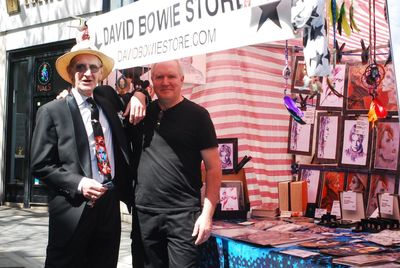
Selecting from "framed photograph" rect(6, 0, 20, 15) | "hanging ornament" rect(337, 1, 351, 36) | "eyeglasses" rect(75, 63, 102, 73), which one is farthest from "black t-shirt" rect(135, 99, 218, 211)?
"framed photograph" rect(6, 0, 20, 15)

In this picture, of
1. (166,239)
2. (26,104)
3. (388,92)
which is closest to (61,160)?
(166,239)

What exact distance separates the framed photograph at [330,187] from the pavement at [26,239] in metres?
2.33

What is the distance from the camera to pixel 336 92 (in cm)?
395

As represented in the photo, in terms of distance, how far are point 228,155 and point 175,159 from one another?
1461 millimetres

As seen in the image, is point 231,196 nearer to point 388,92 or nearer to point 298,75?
point 298,75

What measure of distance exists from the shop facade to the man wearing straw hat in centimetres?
699

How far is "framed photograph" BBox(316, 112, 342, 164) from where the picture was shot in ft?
13.3

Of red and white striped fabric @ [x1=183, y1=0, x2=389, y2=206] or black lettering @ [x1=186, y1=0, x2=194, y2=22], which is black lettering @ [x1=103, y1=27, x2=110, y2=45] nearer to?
black lettering @ [x1=186, y1=0, x2=194, y2=22]

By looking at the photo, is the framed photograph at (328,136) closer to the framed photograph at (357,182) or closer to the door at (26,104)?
the framed photograph at (357,182)

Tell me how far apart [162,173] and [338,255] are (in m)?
1.01

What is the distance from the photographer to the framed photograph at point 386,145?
3.71 metres

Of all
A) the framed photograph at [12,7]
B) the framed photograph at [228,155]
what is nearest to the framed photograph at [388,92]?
the framed photograph at [228,155]

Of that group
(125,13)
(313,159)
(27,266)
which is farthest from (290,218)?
(27,266)

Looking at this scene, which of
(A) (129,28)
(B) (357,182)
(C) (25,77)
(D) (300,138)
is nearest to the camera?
(A) (129,28)
